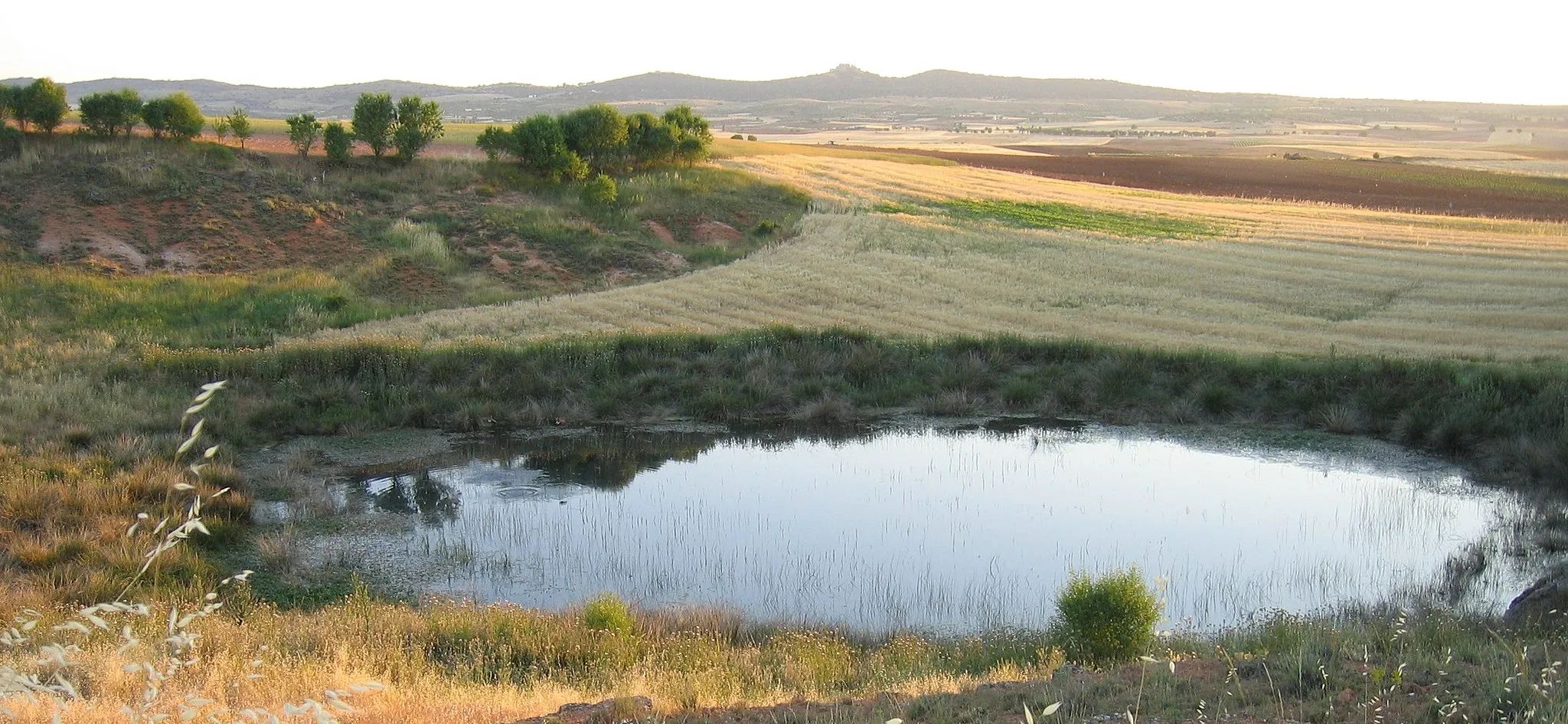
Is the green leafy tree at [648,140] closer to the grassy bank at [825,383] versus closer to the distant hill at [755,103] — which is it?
the grassy bank at [825,383]

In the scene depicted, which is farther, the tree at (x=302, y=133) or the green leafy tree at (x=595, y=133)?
the green leafy tree at (x=595, y=133)

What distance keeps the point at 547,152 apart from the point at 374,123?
5.73 meters

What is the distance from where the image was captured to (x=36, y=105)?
3428cm

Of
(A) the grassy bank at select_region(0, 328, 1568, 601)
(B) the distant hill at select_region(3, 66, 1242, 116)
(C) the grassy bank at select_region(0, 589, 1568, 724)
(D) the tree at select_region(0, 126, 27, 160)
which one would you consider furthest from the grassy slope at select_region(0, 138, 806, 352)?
(B) the distant hill at select_region(3, 66, 1242, 116)

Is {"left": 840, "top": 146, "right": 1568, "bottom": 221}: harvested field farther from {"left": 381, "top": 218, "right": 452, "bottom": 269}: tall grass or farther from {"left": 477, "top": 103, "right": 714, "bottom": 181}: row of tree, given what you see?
{"left": 381, "top": 218, "right": 452, "bottom": 269}: tall grass

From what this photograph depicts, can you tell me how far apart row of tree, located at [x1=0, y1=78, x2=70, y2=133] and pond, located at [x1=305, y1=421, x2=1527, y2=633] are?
1014 inches

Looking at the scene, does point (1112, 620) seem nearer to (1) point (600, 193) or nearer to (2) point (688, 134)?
(1) point (600, 193)

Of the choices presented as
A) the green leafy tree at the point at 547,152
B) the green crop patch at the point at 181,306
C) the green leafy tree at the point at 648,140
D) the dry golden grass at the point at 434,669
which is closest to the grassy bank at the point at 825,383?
the green crop patch at the point at 181,306

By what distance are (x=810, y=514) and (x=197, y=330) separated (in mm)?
15147

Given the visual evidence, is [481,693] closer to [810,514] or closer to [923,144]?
[810,514]

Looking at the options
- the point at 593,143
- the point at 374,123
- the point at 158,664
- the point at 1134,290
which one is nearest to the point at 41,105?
the point at 374,123

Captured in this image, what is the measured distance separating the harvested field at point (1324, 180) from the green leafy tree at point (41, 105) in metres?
41.8

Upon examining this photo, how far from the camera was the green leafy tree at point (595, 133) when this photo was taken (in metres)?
41.4

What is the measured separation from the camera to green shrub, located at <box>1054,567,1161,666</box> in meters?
8.78
